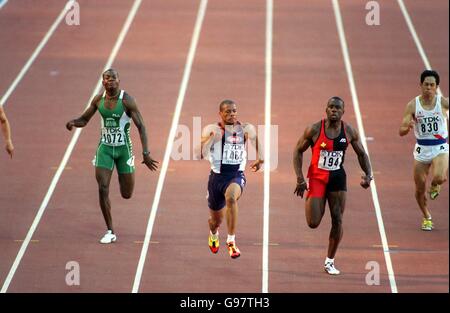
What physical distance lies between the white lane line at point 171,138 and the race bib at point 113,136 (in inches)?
64.0

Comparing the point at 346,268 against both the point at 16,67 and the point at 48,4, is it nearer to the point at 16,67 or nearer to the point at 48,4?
the point at 16,67

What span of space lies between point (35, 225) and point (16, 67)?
9.06 meters

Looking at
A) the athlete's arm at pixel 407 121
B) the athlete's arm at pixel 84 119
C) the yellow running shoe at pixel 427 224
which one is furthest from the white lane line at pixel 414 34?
the athlete's arm at pixel 84 119

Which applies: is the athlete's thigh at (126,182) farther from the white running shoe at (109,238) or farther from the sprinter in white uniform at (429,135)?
the sprinter in white uniform at (429,135)

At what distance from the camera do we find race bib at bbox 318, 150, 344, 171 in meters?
15.5

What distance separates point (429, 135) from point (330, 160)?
3.21m

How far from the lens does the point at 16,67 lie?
27891 mm

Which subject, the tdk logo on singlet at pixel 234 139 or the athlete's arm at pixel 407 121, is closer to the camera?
the tdk logo on singlet at pixel 234 139

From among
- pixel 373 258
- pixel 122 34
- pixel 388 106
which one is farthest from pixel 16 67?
pixel 373 258

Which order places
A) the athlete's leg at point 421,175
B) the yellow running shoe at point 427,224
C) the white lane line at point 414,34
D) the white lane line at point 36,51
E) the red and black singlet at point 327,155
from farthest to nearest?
the white lane line at point 414,34, the white lane line at point 36,51, the yellow running shoe at point 427,224, the athlete's leg at point 421,175, the red and black singlet at point 327,155

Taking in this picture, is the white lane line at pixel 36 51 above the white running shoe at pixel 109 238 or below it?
above

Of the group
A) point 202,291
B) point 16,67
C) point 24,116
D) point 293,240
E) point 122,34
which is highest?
point 122,34

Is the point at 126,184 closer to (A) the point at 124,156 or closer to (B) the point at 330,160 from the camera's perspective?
(A) the point at 124,156

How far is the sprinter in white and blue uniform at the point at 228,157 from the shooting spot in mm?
15727
